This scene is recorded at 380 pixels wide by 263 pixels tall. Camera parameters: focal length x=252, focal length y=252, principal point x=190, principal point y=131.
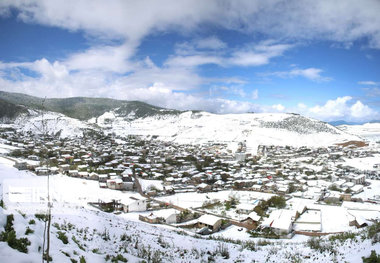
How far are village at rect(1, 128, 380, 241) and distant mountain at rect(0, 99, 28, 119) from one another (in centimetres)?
1869

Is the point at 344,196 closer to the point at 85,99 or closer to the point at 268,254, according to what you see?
the point at 268,254

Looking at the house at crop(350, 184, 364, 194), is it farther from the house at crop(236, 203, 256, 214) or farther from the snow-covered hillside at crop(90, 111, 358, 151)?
the snow-covered hillside at crop(90, 111, 358, 151)

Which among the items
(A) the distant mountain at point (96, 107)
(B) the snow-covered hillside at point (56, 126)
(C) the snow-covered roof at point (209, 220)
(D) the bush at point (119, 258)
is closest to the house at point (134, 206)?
(C) the snow-covered roof at point (209, 220)

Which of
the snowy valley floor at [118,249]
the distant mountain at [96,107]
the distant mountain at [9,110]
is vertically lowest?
the snowy valley floor at [118,249]

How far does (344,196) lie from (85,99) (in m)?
92.3

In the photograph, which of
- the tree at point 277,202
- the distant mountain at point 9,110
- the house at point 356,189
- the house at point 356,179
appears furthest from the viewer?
the distant mountain at point 9,110

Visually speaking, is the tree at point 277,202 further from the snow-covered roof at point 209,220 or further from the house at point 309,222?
the snow-covered roof at point 209,220

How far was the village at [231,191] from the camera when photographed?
1244 centimetres

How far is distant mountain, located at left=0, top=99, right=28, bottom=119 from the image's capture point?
Result: 46.0 meters

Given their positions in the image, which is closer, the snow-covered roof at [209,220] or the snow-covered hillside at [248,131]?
the snow-covered roof at [209,220]

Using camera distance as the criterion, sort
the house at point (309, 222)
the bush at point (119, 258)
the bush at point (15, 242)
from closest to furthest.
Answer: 1. the bush at point (15, 242)
2. the bush at point (119, 258)
3. the house at point (309, 222)

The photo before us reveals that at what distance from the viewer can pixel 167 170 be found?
26812 mm

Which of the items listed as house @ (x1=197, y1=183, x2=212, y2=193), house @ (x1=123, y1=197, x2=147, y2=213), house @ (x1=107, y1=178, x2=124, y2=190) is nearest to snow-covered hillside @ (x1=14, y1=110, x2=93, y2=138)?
house @ (x1=107, y1=178, x2=124, y2=190)

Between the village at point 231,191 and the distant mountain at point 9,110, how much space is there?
1869 centimetres
